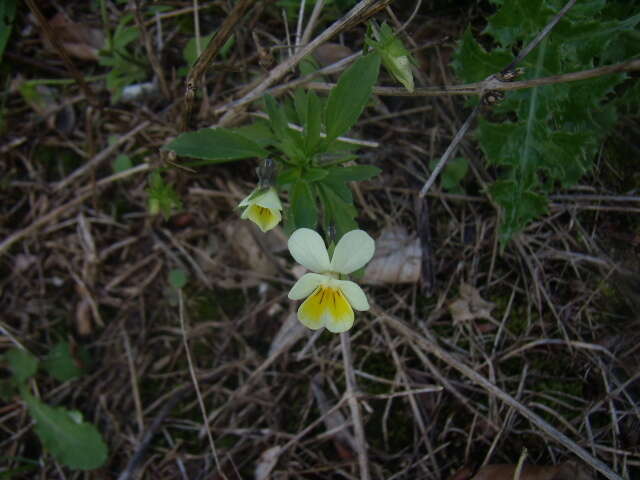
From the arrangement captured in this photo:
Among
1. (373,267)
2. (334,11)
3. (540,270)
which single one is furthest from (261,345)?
(334,11)

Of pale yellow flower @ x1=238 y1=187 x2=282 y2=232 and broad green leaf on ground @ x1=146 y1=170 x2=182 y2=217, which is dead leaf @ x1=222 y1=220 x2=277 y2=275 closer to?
broad green leaf on ground @ x1=146 y1=170 x2=182 y2=217

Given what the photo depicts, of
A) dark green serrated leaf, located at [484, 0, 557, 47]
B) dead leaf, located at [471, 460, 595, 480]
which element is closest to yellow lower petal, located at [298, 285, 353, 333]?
dead leaf, located at [471, 460, 595, 480]

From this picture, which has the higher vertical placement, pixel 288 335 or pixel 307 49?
pixel 307 49

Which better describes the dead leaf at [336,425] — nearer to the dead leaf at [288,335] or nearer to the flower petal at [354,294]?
the dead leaf at [288,335]

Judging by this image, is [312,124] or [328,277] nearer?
[328,277]

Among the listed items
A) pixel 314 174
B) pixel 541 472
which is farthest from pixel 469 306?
pixel 314 174

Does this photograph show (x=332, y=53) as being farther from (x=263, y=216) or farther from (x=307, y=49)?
(x=263, y=216)

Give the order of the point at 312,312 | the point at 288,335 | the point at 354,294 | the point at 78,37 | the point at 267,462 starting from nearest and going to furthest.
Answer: the point at 354,294, the point at 312,312, the point at 267,462, the point at 288,335, the point at 78,37
